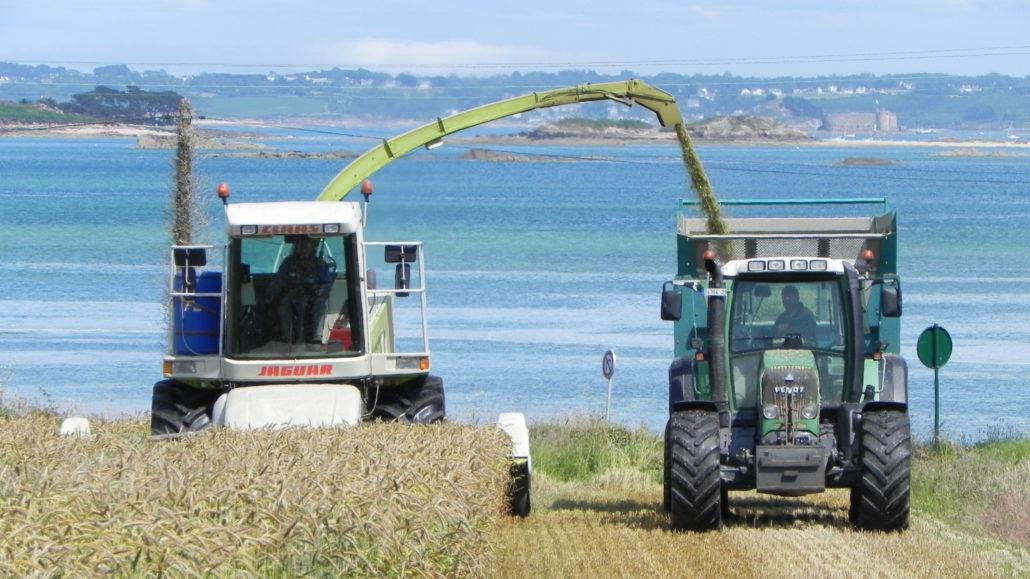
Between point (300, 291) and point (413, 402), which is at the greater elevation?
point (300, 291)

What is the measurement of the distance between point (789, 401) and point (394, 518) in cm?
515

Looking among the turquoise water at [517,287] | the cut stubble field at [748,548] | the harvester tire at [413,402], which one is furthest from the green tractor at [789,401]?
the turquoise water at [517,287]

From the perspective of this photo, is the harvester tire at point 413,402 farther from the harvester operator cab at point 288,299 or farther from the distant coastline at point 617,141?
the distant coastline at point 617,141

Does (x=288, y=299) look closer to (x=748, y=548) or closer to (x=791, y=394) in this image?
(x=791, y=394)

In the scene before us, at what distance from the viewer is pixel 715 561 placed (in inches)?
407

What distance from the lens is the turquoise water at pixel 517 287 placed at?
2503cm

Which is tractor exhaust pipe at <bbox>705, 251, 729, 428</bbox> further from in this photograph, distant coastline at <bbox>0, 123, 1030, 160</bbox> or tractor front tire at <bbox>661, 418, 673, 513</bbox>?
distant coastline at <bbox>0, 123, 1030, 160</bbox>

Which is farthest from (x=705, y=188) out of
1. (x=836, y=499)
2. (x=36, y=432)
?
(x=36, y=432)

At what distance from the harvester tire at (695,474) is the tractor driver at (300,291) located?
3.05 metres

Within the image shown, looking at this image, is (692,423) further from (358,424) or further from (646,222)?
(646,222)

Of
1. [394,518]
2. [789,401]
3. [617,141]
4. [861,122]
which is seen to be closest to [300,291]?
[789,401]

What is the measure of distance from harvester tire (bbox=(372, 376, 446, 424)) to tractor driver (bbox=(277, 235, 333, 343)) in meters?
0.97

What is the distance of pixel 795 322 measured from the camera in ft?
40.2

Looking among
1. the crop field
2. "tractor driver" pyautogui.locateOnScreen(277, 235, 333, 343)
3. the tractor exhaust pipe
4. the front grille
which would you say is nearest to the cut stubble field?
the crop field
